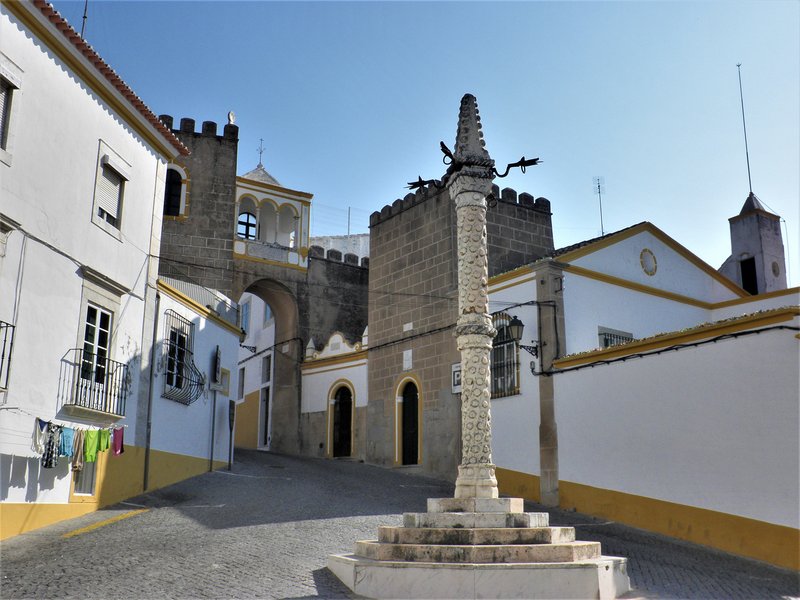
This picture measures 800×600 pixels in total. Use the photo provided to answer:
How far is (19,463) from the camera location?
31.0 ft

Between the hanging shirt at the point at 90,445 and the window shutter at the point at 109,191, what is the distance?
11.0 feet

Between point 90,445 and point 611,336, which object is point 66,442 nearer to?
point 90,445

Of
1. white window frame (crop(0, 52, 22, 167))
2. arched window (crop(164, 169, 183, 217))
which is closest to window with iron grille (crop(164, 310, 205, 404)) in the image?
white window frame (crop(0, 52, 22, 167))

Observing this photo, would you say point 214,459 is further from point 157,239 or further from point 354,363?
point 354,363

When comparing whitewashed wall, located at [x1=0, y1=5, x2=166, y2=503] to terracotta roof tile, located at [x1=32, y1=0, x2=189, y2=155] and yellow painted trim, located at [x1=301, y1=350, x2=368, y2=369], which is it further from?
yellow painted trim, located at [x1=301, y1=350, x2=368, y2=369]

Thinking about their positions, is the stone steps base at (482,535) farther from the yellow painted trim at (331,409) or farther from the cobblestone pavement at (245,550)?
the yellow painted trim at (331,409)

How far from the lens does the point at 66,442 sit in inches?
399

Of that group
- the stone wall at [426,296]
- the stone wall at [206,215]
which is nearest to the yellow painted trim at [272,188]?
the stone wall at [206,215]

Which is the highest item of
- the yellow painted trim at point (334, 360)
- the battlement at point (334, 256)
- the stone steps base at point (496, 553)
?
the battlement at point (334, 256)

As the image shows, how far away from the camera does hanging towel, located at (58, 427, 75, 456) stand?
395 inches

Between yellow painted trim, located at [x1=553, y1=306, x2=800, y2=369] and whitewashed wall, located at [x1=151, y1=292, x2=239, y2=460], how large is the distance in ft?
22.2

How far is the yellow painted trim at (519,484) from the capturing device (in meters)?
14.9

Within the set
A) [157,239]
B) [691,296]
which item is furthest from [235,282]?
[691,296]

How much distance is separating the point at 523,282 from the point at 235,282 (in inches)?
397
